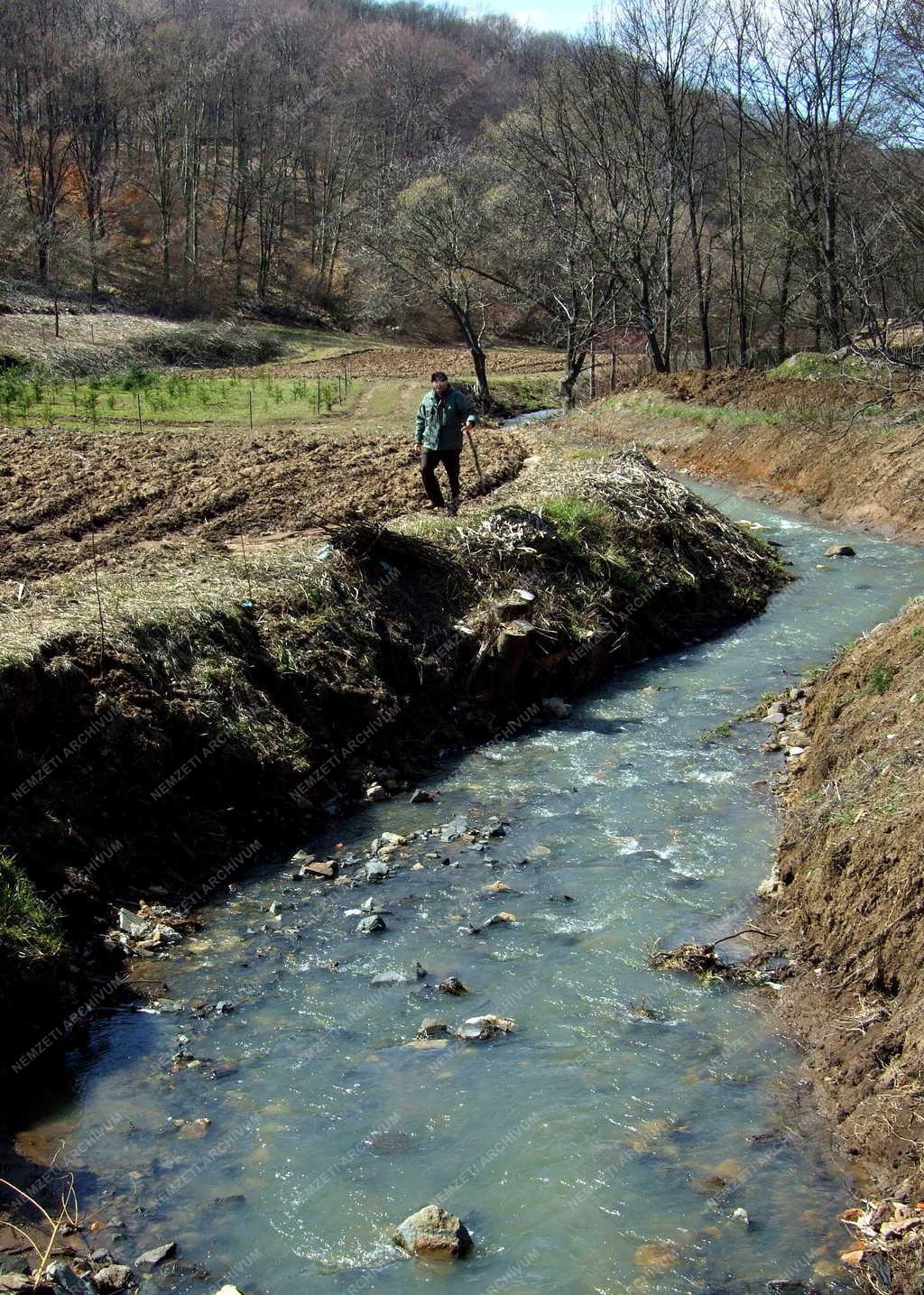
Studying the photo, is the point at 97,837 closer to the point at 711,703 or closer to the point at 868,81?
the point at 711,703

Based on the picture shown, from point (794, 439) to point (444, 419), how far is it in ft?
37.3

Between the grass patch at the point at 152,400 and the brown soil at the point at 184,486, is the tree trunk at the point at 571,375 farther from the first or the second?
the brown soil at the point at 184,486

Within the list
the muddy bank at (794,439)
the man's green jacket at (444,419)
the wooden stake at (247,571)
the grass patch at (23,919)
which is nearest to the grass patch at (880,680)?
the wooden stake at (247,571)

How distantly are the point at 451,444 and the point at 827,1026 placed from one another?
28.1 feet

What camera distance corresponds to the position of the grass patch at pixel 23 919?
20.6ft

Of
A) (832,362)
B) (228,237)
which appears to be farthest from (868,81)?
(228,237)

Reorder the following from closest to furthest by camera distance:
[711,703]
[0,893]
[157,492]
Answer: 1. [0,893]
2. [711,703]
3. [157,492]

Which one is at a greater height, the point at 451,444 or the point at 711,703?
the point at 451,444

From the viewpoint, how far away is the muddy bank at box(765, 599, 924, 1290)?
494 centimetres

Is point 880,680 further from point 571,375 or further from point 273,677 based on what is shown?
point 571,375

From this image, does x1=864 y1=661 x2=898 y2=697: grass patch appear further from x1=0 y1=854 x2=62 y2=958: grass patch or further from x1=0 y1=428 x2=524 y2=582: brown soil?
x1=0 y1=854 x2=62 y2=958: grass patch

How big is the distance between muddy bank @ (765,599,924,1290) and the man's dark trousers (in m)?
5.87

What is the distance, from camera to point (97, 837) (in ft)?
25.7

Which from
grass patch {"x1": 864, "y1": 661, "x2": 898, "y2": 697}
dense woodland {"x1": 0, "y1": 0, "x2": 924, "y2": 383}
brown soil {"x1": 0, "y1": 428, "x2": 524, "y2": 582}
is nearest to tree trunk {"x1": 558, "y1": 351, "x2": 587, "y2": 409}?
dense woodland {"x1": 0, "y1": 0, "x2": 924, "y2": 383}
